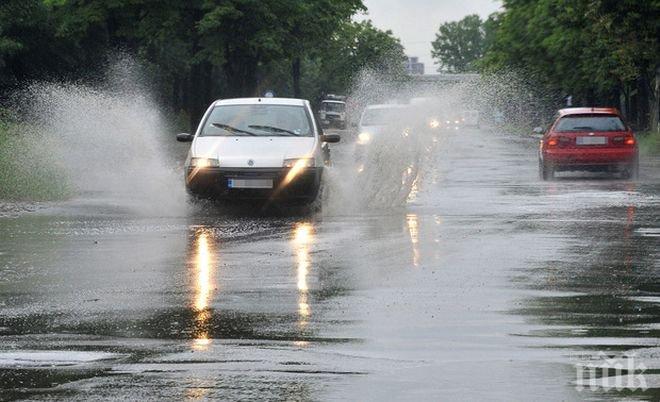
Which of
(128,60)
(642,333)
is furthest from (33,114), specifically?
(642,333)

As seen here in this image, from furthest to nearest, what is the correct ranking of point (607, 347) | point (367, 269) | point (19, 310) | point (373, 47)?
point (373, 47) < point (367, 269) < point (19, 310) < point (607, 347)

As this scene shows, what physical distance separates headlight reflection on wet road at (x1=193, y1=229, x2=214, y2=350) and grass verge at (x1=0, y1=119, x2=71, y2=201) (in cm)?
705

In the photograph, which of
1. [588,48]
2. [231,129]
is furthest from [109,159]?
[588,48]

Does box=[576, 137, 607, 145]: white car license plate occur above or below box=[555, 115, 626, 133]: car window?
below

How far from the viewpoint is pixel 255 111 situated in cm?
2177

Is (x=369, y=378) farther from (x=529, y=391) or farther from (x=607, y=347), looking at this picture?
(x=607, y=347)

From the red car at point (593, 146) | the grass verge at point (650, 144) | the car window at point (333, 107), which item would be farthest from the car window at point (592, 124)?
the car window at point (333, 107)

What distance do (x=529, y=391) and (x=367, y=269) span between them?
5.98 metres

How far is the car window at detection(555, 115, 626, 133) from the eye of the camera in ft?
100

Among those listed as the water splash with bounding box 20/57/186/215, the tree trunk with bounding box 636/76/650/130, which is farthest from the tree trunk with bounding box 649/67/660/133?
the water splash with bounding box 20/57/186/215

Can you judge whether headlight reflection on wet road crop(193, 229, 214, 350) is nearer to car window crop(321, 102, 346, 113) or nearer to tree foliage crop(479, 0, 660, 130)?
tree foliage crop(479, 0, 660, 130)

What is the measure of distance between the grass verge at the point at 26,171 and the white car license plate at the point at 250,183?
462cm

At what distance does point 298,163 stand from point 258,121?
1.41 meters

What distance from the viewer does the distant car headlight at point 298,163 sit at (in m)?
20.3
